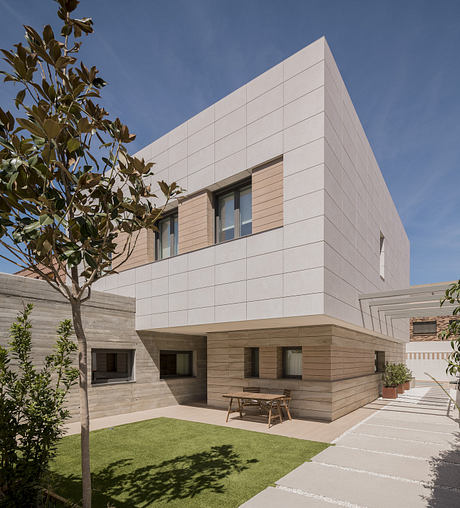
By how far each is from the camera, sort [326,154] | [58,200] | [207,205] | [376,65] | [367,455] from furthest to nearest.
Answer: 1. [207,205]
2. [376,65]
3. [326,154]
4. [367,455]
5. [58,200]

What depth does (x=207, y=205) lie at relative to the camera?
10750mm

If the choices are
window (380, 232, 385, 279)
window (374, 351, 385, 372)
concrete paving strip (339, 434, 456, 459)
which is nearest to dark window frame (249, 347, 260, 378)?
concrete paving strip (339, 434, 456, 459)

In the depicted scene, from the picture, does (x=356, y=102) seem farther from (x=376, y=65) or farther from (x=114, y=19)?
(x=114, y=19)

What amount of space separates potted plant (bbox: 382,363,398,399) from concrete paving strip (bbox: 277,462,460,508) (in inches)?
400

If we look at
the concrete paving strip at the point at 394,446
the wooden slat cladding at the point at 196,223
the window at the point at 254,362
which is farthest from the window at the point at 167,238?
the concrete paving strip at the point at 394,446

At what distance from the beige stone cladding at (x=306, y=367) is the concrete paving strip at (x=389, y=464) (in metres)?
3.16

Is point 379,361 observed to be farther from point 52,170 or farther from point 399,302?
point 52,170

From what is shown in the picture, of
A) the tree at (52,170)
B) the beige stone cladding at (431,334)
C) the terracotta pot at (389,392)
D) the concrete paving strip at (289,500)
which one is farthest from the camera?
the beige stone cladding at (431,334)

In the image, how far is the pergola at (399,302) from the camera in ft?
33.2

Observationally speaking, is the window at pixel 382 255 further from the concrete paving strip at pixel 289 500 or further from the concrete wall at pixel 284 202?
the concrete paving strip at pixel 289 500

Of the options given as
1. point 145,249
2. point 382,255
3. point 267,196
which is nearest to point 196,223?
point 145,249

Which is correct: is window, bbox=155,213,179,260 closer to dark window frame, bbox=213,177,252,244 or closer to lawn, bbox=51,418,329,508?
dark window frame, bbox=213,177,252,244

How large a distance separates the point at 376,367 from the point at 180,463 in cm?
1355

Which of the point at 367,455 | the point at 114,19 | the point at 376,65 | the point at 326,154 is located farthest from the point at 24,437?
the point at 376,65
